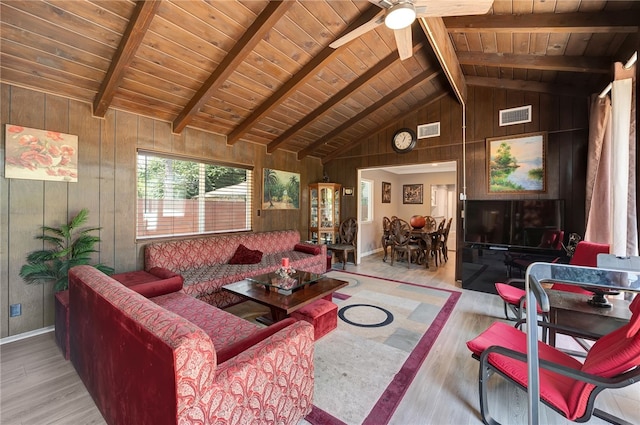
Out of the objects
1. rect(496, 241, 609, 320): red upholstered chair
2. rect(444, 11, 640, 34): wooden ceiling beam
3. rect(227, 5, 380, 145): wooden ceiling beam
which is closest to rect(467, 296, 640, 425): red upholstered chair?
rect(496, 241, 609, 320): red upholstered chair

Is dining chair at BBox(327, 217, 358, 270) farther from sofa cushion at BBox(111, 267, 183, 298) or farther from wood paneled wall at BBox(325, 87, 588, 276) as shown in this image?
sofa cushion at BBox(111, 267, 183, 298)

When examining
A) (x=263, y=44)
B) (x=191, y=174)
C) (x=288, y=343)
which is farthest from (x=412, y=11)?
(x=191, y=174)

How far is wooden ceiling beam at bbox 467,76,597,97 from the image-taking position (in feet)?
11.7

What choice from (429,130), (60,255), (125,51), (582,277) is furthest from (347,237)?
(582,277)

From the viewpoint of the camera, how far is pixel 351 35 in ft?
7.13

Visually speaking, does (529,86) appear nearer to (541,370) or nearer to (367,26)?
(367,26)

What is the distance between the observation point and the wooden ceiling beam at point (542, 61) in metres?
2.96

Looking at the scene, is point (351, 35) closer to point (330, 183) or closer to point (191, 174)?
point (191, 174)

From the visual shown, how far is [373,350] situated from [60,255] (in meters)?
3.22

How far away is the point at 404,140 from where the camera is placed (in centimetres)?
514

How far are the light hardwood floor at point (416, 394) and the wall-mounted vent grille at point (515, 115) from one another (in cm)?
349

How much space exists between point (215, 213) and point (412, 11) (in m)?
3.72

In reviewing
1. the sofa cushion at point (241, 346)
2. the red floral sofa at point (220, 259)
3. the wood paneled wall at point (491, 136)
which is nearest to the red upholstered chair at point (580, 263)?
the wood paneled wall at point (491, 136)

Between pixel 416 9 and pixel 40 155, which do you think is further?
pixel 40 155
